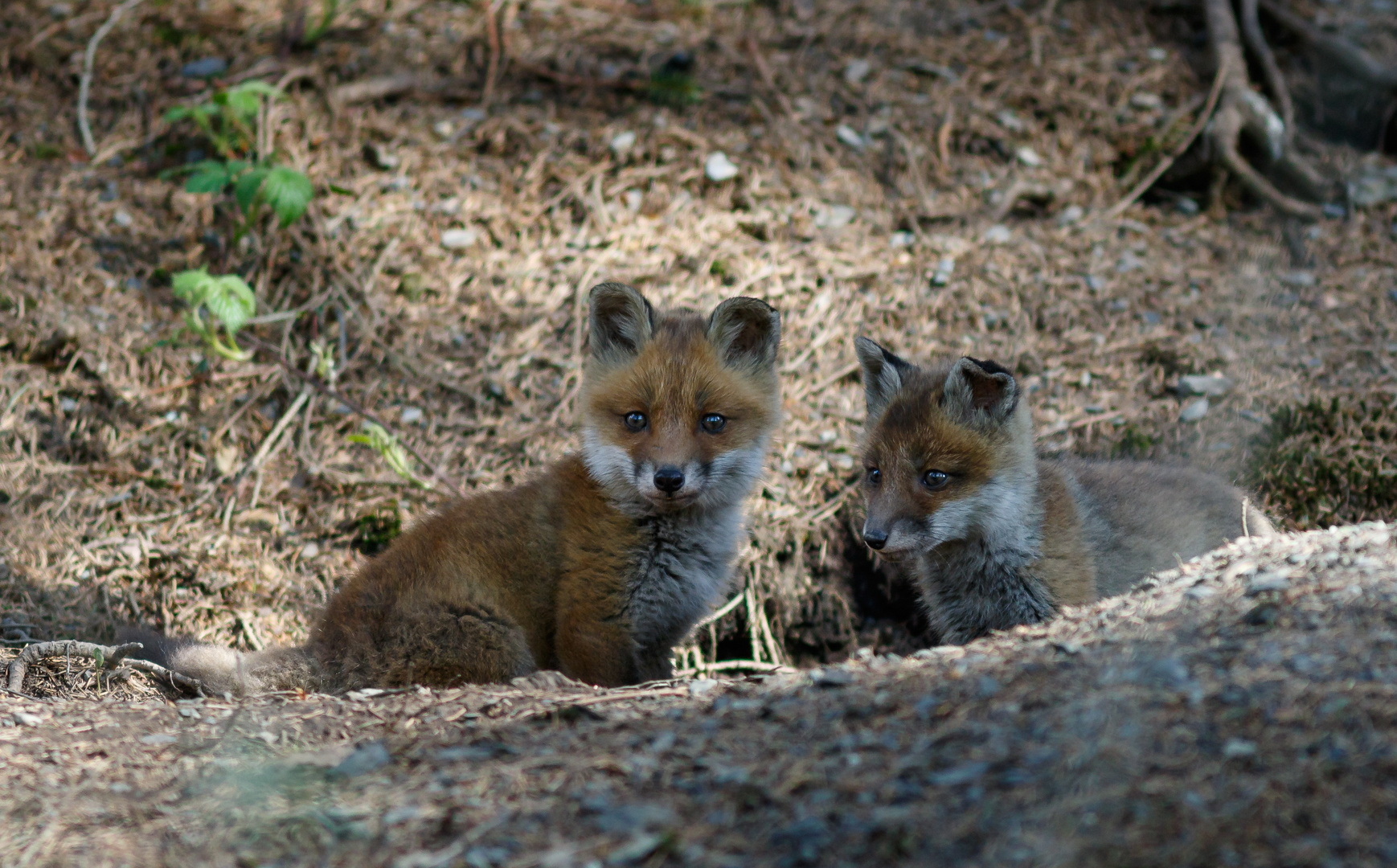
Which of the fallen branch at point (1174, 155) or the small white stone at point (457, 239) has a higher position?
the fallen branch at point (1174, 155)

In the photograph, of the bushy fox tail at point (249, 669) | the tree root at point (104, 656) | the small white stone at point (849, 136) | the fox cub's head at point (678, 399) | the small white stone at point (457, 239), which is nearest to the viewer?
the bushy fox tail at point (249, 669)

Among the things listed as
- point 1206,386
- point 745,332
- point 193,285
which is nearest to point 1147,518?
point 1206,386

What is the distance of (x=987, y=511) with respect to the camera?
4902 mm

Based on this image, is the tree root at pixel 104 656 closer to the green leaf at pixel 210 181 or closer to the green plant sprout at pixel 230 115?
the green leaf at pixel 210 181

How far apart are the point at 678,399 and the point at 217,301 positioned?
3.24 meters

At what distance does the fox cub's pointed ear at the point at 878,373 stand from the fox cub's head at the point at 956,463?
0.25m

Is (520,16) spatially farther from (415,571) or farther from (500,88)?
(415,571)

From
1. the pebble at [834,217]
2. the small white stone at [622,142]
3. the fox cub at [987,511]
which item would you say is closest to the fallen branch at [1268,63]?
the pebble at [834,217]

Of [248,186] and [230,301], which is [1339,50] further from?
[230,301]

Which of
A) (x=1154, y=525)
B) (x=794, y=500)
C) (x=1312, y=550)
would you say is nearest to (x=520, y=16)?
(x=794, y=500)

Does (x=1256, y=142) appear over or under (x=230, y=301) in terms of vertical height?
over

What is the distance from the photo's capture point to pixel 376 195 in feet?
25.8

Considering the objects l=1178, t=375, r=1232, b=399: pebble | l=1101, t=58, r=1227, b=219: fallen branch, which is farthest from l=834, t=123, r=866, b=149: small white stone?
l=1178, t=375, r=1232, b=399: pebble

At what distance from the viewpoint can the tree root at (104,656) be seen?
472 centimetres
